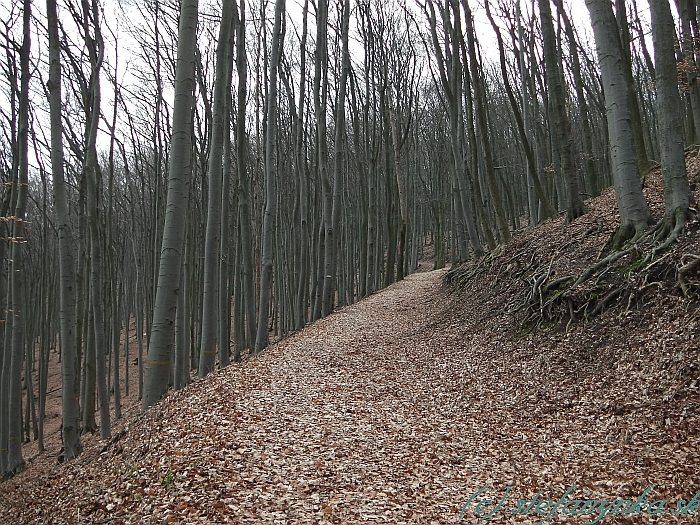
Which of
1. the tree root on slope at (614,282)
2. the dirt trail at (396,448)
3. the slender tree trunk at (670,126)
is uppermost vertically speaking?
the slender tree trunk at (670,126)

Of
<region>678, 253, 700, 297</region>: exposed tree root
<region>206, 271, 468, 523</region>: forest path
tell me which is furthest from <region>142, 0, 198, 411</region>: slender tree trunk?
<region>678, 253, 700, 297</region>: exposed tree root

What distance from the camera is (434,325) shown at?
10500 millimetres

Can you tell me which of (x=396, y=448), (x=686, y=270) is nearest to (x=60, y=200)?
(x=396, y=448)

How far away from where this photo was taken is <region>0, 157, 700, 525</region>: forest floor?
3.47 metres

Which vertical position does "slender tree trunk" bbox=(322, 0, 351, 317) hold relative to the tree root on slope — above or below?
above

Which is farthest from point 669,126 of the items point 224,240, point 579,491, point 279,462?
point 224,240

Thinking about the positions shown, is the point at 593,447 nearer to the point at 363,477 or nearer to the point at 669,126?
the point at 363,477

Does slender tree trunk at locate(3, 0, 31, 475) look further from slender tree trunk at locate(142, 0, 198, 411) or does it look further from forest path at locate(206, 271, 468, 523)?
forest path at locate(206, 271, 468, 523)

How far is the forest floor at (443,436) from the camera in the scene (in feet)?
11.4

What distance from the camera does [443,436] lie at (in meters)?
5.01

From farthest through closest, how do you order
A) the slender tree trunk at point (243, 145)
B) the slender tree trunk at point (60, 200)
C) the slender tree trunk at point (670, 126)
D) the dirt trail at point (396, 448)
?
the slender tree trunk at point (243, 145)
the slender tree trunk at point (60, 200)
the slender tree trunk at point (670, 126)
the dirt trail at point (396, 448)

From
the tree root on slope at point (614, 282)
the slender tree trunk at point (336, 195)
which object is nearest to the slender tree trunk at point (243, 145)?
the slender tree trunk at point (336, 195)

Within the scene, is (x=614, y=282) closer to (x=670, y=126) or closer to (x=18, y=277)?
(x=670, y=126)

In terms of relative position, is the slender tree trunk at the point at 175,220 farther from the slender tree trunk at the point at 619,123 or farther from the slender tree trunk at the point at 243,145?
the slender tree trunk at the point at 619,123
